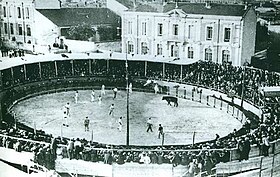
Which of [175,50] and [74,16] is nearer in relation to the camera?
[74,16]

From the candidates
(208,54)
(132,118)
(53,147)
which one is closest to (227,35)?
(208,54)

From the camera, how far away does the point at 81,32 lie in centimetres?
1137

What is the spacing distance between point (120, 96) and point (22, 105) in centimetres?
262

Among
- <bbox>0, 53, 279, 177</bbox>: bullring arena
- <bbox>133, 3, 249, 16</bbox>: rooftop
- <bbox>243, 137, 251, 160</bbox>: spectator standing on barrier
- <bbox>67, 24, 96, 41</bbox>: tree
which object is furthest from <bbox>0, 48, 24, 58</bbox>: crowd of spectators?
<bbox>243, 137, 251, 160</bbox>: spectator standing on barrier

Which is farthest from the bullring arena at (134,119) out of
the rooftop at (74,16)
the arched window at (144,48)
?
the rooftop at (74,16)

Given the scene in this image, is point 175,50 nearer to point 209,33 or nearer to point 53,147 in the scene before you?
point 209,33

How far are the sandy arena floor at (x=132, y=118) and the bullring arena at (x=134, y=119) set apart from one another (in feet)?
0.07

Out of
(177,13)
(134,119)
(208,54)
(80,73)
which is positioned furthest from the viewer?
(80,73)

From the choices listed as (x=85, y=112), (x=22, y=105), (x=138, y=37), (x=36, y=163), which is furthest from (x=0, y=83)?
(x=36, y=163)

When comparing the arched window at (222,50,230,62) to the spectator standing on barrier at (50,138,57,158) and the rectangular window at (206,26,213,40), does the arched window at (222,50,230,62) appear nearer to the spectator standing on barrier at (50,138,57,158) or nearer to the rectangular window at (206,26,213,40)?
the rectangular window at (206,26,213,40)

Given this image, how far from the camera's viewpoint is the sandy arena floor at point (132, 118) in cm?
848

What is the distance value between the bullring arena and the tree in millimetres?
685

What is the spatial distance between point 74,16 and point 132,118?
3.20m

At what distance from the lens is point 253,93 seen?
393 inches
